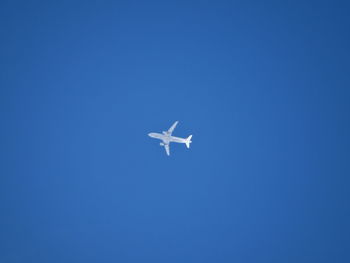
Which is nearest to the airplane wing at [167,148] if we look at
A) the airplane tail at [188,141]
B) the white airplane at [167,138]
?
the white airplane at [167,138]

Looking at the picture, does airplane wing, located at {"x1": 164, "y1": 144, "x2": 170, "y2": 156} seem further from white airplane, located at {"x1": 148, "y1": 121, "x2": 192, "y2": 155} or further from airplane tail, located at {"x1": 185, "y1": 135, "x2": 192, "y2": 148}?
airplane tail, located at {"x1": 185, "y1": 135, "x2": 192, "y2": 148}

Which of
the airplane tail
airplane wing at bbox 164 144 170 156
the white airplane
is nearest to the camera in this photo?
the white airplane

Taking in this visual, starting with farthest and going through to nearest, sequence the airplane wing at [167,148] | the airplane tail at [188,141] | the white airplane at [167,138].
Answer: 1. the airplane tail at [188,141]
2. the airplane wing at [167,148]
3. the white airplane at [167,138]

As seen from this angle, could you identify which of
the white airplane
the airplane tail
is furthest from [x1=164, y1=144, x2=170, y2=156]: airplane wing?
the airplane tail

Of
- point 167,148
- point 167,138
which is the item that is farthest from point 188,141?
point 167,138

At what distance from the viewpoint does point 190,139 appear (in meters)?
92.5

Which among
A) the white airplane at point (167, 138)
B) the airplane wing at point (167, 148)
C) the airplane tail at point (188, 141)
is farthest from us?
the airplane tail at point (188, 141)

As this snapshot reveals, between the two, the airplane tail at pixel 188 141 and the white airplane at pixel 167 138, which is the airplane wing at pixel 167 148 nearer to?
the white airplane at pixel 167 138

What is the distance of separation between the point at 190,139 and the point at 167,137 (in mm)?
7047

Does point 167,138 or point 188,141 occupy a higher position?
point 188,141

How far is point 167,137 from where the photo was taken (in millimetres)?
87250

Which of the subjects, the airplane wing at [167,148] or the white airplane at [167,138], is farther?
the airplane wing at [167,148]

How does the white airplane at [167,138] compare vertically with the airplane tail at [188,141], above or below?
below

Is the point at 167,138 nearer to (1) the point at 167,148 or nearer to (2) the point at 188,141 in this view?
(1) the point at 167,148
